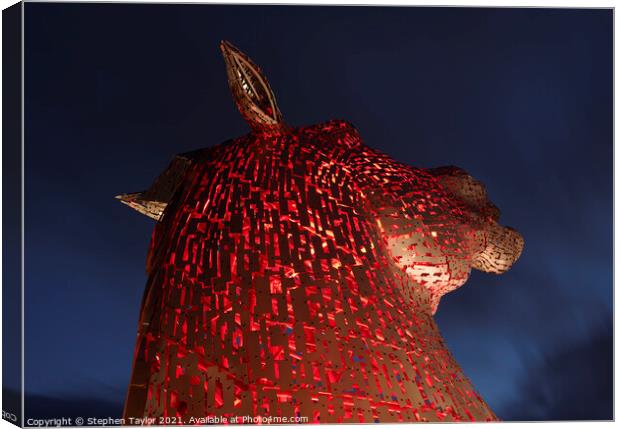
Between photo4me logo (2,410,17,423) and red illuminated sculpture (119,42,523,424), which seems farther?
photo4me logo (2,410,17,423)

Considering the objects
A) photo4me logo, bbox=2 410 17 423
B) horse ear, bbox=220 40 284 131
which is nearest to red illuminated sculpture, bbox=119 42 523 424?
horse ear, bbox=220 40 284 131

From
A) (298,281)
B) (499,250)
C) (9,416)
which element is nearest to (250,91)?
(298,281)

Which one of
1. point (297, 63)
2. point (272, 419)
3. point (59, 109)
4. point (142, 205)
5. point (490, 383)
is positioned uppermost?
point (297, 63)

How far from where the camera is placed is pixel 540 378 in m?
4.95

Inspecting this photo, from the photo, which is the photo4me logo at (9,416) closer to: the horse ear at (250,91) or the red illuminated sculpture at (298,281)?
the red illuminated sculpture at (298,281)

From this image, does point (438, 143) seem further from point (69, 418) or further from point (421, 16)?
point (69, 418)

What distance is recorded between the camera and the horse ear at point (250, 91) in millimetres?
3600

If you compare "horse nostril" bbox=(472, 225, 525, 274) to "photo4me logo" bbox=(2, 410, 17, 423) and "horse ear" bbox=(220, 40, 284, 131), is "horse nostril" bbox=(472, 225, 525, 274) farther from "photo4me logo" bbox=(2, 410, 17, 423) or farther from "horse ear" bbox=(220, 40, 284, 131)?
"photo4me logo" bbox=(2, 410, 17, 423)

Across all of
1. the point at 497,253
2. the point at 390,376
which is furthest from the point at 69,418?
the point at 497,253

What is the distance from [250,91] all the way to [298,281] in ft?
2.95

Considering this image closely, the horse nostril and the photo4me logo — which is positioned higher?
the horse nostril

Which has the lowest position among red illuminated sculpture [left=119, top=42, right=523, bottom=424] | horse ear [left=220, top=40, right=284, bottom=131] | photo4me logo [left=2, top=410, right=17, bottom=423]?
photo4me logo [left=2, top=410, right=17, bottom=423]

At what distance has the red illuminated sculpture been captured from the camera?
3127 mm

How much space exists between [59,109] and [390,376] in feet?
7.96
